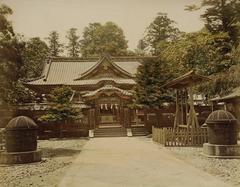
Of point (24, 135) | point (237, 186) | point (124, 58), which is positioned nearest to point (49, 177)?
point (24, 135)

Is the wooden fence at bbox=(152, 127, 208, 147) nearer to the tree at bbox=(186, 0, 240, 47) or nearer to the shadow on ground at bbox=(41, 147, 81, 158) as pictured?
the shadow on ground at bbox=(41, 147, 81, 158)

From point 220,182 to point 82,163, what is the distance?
560 centimetres

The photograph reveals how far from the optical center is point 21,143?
13883 mm

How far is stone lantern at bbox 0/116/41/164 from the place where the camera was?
1361cm

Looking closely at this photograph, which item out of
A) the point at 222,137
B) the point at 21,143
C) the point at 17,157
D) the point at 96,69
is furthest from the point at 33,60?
the point at 222,137

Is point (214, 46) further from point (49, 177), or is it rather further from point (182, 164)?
point (49, 177)

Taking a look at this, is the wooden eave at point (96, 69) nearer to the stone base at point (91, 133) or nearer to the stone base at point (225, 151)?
the stone base at point (91, 133)

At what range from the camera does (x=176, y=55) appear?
34312mm

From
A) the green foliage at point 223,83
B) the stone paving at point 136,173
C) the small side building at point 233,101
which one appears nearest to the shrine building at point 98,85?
the green foliage at point 223,83

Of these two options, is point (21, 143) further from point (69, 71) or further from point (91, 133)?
point (69, 71)

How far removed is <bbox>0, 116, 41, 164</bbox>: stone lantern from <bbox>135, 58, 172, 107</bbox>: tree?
14268mm

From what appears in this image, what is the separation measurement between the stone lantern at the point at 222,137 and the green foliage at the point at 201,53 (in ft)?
58.2

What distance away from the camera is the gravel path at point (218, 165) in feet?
31.4

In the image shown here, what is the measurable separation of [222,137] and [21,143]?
26.4ft
